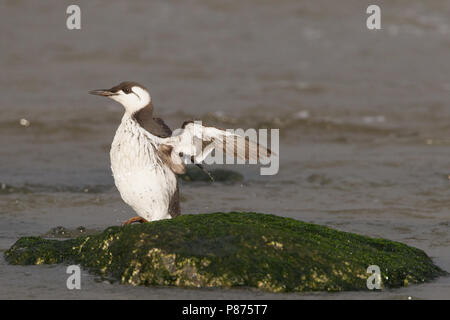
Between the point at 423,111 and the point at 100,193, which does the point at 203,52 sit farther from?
the point at 100,193

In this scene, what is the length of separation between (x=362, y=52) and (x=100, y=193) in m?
11.5

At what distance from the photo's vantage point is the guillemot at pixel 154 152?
7227mm

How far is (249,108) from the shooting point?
16703mm

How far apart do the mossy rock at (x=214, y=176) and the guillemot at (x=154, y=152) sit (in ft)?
12.1

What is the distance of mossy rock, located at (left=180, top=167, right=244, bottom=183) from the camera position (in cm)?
1128

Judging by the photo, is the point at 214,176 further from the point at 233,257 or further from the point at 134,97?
the point at 233,257

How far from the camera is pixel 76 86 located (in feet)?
58.8

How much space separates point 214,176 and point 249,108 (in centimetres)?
555

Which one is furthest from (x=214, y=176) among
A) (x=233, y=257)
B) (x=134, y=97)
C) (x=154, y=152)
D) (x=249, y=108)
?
(x=249, y=108)

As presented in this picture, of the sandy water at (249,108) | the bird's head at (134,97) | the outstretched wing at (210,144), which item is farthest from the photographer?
the sandy water at (249,108)

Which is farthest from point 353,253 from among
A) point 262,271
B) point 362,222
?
point 362,222

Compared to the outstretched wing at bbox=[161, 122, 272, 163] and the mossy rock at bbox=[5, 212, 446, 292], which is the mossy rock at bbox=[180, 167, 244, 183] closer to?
the outstretched wing at bbox=[161, 122, 272, 163]

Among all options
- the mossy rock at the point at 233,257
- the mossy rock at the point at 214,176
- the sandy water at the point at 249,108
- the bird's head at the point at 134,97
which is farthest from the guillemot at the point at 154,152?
the mossy rock at the point at 214,176

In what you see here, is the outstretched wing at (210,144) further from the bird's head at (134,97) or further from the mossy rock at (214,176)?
the mossy rock at (214,176)
